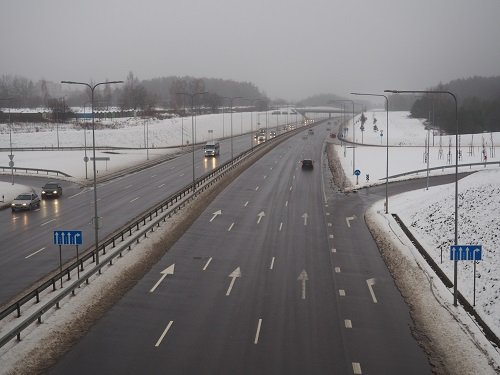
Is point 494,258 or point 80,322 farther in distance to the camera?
point 494,258

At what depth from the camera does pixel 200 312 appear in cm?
2184

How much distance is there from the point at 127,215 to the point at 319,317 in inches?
946

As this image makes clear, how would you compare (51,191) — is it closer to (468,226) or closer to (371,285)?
(371,285)

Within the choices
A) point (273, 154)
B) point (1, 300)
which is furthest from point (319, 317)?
point (273, 154)

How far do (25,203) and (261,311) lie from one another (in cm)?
2997

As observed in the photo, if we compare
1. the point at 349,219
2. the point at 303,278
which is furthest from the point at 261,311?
the point at 349,219

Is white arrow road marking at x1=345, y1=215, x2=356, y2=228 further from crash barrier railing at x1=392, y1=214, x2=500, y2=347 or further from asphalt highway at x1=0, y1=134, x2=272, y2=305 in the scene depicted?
asphalt highway at x1=0, y1=134, x2=272, y2=305

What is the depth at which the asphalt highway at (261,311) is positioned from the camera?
57.1 ft

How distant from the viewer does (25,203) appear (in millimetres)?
44406

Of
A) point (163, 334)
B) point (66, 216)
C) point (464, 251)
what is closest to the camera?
point (163, 334)

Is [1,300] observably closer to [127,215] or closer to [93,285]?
[93,285]

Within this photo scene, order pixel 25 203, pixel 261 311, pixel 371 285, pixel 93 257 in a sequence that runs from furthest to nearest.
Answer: pixel 25 203
pixel 93 257
pixel 371 285
pixel 261 311

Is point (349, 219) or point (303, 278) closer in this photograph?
point (303, 278)

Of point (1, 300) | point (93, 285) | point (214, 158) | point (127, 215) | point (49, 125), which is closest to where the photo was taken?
point (1, 300)
